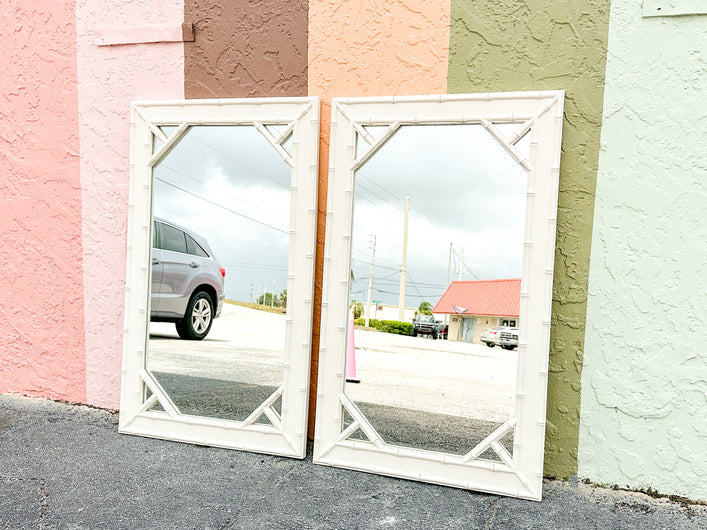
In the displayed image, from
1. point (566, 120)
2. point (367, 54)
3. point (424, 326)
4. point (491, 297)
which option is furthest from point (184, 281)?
point (566, 120)

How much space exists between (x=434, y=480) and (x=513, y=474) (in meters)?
0.40

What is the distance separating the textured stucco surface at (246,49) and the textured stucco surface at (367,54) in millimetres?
103

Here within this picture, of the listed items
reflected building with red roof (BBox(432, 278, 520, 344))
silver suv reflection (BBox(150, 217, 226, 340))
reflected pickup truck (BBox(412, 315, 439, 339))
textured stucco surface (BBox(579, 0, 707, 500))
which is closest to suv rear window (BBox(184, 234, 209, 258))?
silver suv reflection (BBox(150, 217, 226, 340))

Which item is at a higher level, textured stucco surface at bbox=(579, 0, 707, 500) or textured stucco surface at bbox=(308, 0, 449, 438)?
textured stucco surface at bbox=(308, 0, 449, 438)

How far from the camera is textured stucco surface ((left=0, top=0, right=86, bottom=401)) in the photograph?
3.79 meters

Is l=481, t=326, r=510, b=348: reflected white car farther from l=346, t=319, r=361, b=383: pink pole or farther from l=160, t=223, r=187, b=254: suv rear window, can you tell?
l=160, t=223, r=187, b=254: suv rear window

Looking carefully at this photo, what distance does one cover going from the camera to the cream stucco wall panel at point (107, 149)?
3.58 metres

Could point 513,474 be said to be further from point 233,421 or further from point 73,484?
point 73,484

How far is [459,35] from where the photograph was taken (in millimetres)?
3029

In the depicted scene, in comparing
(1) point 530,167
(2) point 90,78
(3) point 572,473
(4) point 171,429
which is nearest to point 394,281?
(1) point 530,167

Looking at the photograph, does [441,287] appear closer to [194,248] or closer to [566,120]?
[566,120]

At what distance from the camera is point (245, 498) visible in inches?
105

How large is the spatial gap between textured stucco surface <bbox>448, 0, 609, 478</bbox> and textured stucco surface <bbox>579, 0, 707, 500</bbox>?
0.19ft

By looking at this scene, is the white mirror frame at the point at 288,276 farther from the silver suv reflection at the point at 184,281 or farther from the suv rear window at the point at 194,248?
the suv rear window at the point at 194,248
